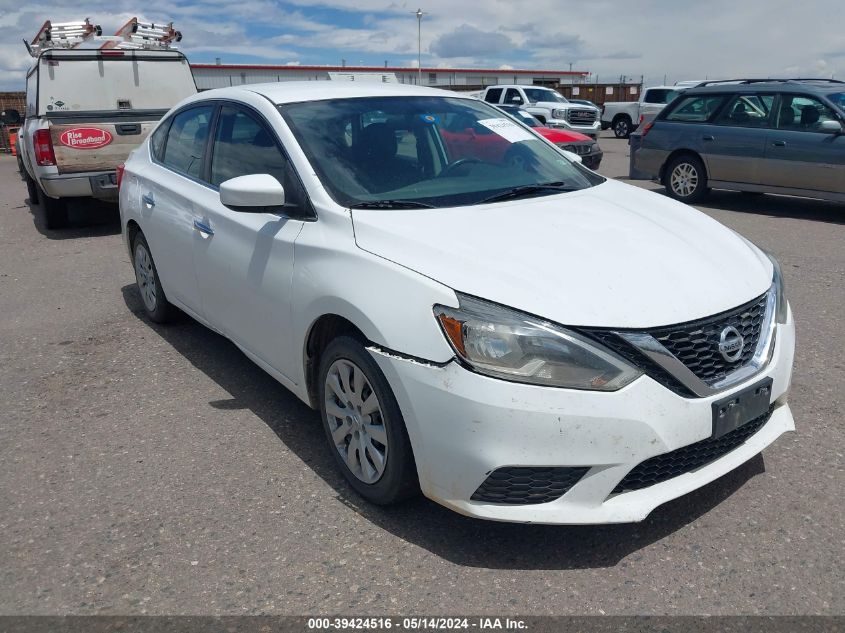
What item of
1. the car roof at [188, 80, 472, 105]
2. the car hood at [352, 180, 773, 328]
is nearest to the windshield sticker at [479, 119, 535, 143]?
the car roof at [188, 80, 472, 105]

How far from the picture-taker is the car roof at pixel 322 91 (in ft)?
12.8

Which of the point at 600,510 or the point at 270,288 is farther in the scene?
the point at 270,288

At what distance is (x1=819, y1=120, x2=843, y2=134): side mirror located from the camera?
29.7 ft

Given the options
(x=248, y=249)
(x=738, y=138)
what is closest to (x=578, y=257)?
(x=248, y=249)

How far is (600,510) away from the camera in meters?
2.56

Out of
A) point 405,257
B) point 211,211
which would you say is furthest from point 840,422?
point 211,211

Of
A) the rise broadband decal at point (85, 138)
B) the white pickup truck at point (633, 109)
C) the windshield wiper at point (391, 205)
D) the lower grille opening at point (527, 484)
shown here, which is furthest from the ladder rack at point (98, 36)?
the white pickup truck at point (633, 109)

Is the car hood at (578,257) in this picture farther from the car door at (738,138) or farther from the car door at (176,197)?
the car door at (738,138)

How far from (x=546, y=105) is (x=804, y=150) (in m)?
13.9

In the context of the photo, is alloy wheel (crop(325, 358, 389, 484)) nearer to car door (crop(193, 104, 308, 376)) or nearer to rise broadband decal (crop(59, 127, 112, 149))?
car door (crop(193, 104, 308, 376))

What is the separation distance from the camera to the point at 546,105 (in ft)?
73.7

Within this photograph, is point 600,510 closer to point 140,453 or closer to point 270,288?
point 270,288

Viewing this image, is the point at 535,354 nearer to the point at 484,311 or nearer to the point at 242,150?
the point at 484,311

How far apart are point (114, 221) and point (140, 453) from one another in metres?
7.86
